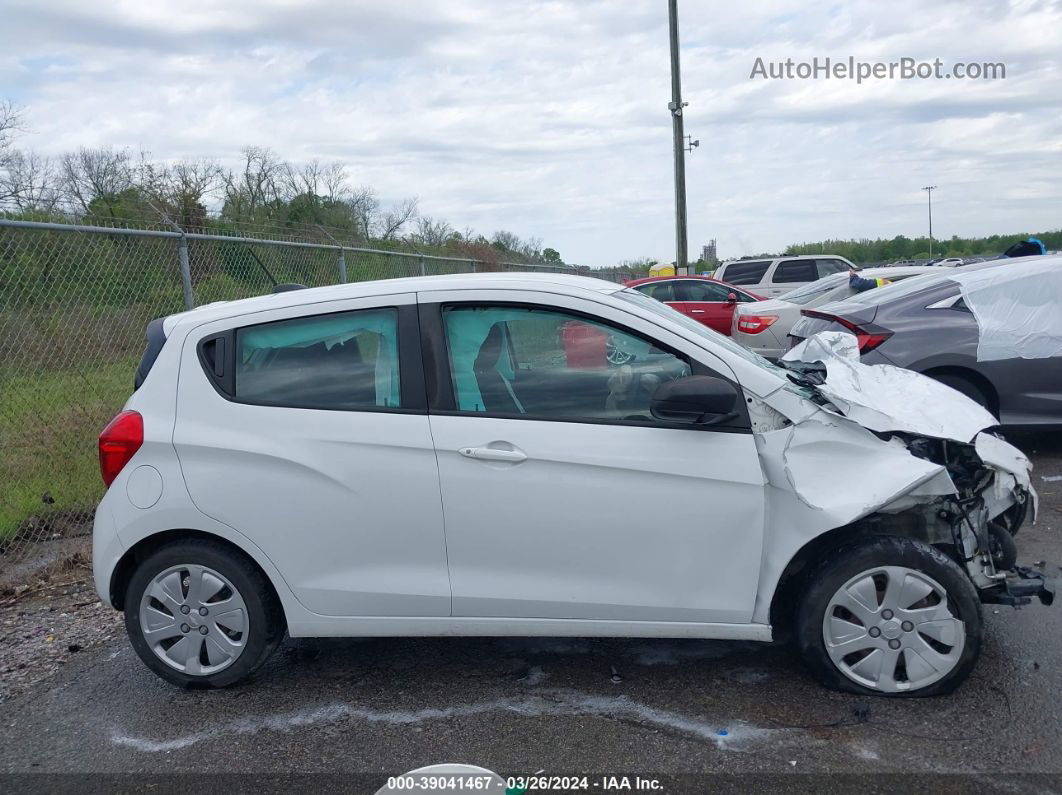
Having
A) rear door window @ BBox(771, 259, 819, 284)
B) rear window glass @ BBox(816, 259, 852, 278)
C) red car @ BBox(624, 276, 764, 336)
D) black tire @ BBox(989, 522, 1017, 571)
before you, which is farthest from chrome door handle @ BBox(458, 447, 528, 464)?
rear window glass @ BBox(816, 259, 852, 278)

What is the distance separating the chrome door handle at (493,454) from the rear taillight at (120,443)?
1401 mm

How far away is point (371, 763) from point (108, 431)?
1785 mm

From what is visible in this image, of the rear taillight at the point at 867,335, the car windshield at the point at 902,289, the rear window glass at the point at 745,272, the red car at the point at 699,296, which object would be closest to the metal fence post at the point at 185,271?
the rear taillight at the point at 867,335

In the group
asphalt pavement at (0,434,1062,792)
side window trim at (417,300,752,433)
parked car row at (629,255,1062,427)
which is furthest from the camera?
parked car row at (629,255,1062,427)

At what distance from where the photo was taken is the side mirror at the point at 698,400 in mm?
3352

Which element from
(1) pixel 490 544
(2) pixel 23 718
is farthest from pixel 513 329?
(2) pixel 23 718

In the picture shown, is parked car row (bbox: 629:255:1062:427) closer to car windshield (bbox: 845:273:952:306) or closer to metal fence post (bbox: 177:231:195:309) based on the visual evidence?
car windshield (bbox: 845:273:952:306)

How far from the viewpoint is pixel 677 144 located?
23.0 metres

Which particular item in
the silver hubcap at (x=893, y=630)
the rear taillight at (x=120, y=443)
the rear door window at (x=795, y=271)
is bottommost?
the silver hubcap at (x=893, y=630)

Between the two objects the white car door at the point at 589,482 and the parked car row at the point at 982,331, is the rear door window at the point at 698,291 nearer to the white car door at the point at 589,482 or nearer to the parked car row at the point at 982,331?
the parked car row at the point at 982,331

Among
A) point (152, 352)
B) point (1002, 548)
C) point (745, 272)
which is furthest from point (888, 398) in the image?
point (745, 272)

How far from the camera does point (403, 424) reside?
3.58 metres

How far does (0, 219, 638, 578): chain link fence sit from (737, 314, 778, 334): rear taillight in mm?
7787

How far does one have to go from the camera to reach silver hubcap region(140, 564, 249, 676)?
3699mm
